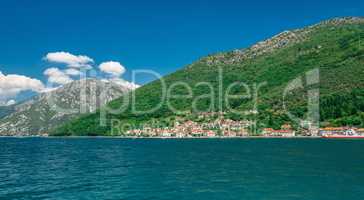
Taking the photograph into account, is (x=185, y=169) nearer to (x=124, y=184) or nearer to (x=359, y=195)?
(x=124, y=184)

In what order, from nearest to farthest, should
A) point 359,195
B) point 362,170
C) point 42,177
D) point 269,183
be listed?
1. point 359,195
2. point 269,183
3. point 42,177
4. point 362,170

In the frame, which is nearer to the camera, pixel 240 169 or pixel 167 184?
pixel 167 184

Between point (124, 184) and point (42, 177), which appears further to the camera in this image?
point (42, 177)

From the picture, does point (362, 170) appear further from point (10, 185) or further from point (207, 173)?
point (10, 185)

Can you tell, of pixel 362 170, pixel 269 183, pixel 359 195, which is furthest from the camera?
pixel 362 170

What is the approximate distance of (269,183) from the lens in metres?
48.0

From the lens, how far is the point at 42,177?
183ft

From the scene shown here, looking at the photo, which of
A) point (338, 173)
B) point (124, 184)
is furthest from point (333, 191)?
point (124, 184)

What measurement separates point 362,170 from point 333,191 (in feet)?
65.9

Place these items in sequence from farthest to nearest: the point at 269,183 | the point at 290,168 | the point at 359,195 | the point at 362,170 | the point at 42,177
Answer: the point at 290,168, the point at 362,170, the point at 42,177, the point at 269,183, the point at 359,195

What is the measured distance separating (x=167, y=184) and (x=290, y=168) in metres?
24.6

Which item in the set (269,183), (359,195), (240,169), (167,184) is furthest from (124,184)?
(359,195)

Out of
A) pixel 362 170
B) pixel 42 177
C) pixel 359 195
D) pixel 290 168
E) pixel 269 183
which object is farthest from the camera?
pixel 290 168

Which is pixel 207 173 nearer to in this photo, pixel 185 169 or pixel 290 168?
pixel 185 169
